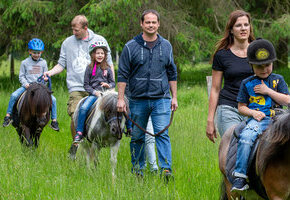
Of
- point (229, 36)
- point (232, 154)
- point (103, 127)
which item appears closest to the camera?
point (232, 154)

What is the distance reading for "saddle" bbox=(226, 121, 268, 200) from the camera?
13.1 feet

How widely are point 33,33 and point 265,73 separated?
51.7 ft

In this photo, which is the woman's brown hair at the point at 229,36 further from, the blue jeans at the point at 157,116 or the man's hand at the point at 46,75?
the man's hand at the point at 46,75

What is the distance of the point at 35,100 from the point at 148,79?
2.80 metres

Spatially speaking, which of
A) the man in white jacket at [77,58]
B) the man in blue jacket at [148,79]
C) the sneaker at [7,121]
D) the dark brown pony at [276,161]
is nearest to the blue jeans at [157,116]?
the man in blue jacket at [148,79]

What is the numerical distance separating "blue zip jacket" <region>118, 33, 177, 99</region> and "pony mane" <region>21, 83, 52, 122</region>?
242cm

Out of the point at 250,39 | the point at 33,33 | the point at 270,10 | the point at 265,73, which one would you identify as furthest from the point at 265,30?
the point at 265,73

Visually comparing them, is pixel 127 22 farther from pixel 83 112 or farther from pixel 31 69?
pixel 83 112

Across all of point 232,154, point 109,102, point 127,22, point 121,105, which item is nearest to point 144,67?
point 121,105

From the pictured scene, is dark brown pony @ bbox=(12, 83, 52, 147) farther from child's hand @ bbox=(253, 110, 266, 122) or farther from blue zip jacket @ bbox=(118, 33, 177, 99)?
child's hand @ bbox=(253, 110, 266, 122)

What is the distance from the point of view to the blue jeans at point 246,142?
4.01 metres

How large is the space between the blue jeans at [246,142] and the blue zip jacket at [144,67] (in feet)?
7.35

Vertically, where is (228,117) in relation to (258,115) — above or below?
below

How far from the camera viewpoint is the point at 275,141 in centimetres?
358
